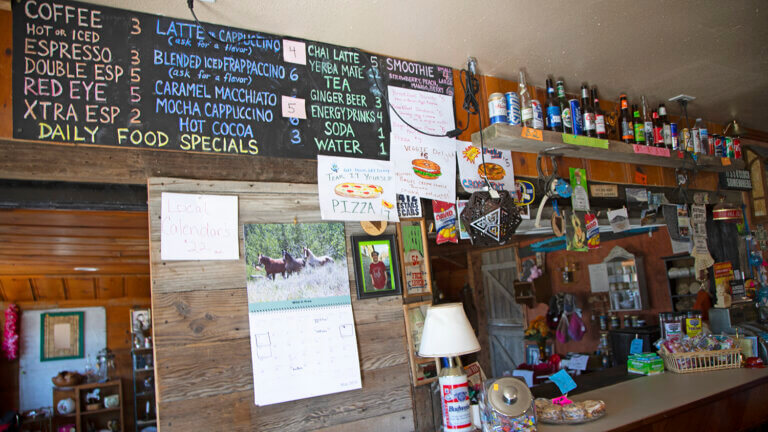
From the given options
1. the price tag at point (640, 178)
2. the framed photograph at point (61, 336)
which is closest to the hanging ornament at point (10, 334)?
the framed photograph at point (61, 336)

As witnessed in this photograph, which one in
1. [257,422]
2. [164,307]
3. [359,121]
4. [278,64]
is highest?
[278,64]

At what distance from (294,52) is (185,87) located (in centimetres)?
56

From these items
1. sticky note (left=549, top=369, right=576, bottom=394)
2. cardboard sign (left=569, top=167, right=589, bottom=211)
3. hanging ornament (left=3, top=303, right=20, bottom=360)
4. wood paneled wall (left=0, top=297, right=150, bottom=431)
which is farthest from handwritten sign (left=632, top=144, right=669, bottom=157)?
hanging ornament (left=3, top=303, right=20, bottom=360)

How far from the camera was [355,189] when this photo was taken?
251 cm

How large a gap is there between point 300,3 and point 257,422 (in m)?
1.75

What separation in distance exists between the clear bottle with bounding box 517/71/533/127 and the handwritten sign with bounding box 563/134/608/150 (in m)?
0.23

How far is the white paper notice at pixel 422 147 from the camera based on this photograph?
268cm

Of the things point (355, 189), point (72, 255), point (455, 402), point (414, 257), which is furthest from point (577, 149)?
point (72, 255)

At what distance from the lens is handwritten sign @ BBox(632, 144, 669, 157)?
3.48 m

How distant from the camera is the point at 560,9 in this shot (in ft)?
8.22

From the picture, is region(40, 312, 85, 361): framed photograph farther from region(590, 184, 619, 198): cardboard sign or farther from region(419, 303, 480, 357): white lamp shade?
region(590, 184, 619, 198): cardboard sign

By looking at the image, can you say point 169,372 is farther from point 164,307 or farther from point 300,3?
point 300,3

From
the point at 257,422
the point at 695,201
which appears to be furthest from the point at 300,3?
the point at 695,201

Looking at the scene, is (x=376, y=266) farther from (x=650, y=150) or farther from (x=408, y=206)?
(x=650, y=150)
